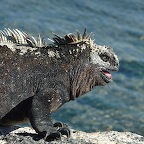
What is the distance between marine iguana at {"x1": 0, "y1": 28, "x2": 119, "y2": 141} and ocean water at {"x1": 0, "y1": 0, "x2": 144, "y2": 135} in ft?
13.6

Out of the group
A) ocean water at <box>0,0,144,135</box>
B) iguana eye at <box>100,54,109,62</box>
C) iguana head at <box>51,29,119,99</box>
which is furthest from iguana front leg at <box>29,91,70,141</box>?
ocean water at <box>0,0,144,135</box>

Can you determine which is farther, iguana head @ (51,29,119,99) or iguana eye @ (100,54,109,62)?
iguana eye @ (100,54,109,62)

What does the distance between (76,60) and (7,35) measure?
0.93 m

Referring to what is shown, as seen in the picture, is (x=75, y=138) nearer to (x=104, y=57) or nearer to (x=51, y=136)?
(x=51, y=136)

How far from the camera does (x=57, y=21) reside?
16.3 meters

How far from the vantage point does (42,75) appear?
621cm

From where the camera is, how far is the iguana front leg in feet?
19.2

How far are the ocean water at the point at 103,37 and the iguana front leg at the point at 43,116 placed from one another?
15.1 feet

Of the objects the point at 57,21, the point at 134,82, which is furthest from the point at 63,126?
the point at 57,21

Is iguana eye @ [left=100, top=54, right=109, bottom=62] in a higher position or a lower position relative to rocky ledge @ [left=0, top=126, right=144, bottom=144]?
higher

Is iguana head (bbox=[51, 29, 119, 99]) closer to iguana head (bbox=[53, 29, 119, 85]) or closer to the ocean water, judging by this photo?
iguana head (bbox=[53, 29, 119, 85])

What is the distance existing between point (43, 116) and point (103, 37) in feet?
31.6

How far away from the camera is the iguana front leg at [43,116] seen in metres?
5.87

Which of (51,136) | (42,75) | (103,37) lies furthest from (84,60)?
(103,37)
